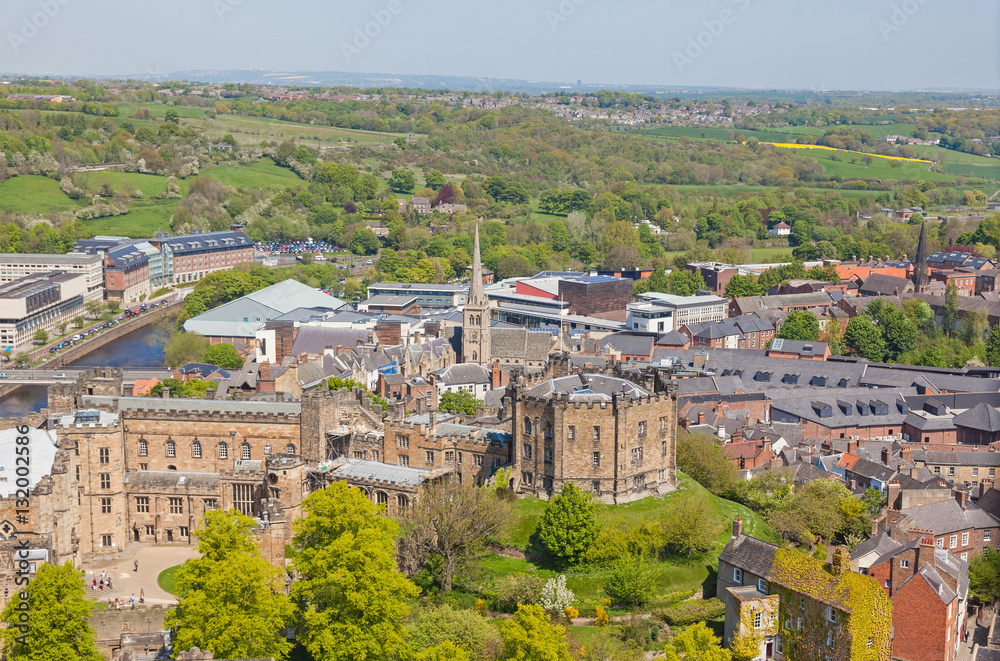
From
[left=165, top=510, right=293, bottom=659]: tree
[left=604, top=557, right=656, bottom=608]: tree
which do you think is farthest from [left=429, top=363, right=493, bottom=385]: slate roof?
[left=165, top=510, right=293, bottom=659]: tree

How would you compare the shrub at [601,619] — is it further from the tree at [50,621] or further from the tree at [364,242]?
the tree at [364,242]

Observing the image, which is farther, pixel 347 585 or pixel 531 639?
pixel 347 585

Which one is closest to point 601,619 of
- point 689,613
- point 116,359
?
point 689,613

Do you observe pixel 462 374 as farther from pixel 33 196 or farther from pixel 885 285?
pixel 33 196

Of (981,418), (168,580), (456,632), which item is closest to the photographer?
(456,632)

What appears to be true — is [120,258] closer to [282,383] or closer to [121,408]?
[282,383]

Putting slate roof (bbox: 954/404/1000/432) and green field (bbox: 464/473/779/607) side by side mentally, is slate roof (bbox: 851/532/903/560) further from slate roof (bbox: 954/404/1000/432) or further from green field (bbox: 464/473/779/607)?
slate roof (bbox: 954/404/1000/432)
